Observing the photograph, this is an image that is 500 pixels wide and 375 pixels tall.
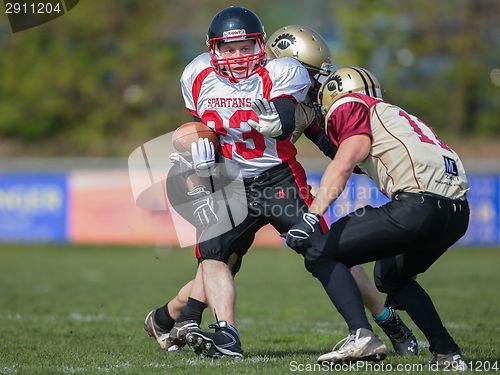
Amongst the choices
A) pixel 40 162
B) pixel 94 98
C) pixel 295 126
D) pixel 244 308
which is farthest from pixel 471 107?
pixel 295 126

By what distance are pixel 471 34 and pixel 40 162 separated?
11.5 meters

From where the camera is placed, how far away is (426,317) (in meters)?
→ 4.69

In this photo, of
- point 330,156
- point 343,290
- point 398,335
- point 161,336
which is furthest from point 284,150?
point 161,336

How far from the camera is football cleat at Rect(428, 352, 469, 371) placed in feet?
14.9

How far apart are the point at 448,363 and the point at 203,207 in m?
1.58

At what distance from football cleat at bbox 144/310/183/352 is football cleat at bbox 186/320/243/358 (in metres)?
0.46

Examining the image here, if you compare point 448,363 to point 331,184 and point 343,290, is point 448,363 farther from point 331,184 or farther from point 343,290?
point 331,184

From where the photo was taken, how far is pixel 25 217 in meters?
15.5

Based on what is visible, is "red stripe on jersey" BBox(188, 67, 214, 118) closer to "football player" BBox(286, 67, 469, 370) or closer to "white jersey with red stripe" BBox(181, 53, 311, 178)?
"white jersey with red stripe" BBox(181, 53, 311, 178)

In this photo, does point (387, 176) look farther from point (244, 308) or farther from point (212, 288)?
point (244, 308)

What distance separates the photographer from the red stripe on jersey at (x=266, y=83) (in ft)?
16.4

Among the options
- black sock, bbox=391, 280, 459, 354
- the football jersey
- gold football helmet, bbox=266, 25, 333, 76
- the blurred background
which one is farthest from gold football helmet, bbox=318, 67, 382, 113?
the blurred background

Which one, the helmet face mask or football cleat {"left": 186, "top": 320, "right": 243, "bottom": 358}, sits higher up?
the helmet face mask

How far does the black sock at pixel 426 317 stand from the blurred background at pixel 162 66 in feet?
47.3
